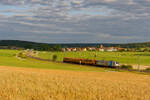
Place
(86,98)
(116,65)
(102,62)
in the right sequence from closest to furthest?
(86,98) → (116,65) → (102,62)

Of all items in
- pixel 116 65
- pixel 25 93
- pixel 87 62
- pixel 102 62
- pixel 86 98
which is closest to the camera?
pixel 86 98

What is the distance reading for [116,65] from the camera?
6912 centimetres

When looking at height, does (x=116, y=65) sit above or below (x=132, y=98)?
below

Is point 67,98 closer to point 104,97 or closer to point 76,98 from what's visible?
point 76,98

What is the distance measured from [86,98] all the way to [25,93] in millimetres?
1817

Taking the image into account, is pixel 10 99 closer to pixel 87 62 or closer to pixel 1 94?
pixel 1 94

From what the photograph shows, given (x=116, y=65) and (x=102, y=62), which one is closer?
(x=116, y=65)

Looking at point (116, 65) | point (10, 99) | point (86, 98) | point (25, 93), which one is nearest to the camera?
point (10, 99)

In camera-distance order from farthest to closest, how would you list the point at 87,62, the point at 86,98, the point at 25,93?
the point at 87,62 < the point at 25,93 < the point at 86,98

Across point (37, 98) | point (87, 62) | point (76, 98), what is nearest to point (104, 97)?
point (76, 98)

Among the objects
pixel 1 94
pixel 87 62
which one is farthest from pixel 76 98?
pixel 87 62

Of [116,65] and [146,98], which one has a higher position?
[146,98]

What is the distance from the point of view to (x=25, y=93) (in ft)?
22.2

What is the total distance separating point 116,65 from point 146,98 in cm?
6319
